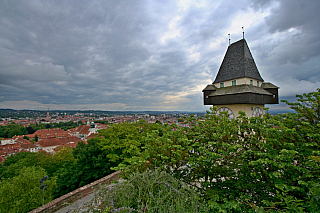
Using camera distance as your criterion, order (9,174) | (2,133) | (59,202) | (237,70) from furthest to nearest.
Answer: (2,133)
(9,174)
(237,70)
(59,202)

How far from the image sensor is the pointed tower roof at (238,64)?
10266mm

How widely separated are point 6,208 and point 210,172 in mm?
15319

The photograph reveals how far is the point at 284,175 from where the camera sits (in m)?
3.08

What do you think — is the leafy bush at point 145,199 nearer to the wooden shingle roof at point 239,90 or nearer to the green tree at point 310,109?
the green tree at point 310,109

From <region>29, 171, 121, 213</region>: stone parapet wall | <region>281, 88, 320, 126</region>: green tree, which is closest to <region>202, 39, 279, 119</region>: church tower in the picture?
<region>281, 88, 320, 126</region>: green tree

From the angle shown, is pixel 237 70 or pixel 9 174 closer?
pixel 237 70

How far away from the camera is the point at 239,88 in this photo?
9617mm

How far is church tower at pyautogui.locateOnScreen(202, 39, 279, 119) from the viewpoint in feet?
31.2

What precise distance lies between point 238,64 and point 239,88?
2.16m

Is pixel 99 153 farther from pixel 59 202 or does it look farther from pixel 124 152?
pixel 59 202

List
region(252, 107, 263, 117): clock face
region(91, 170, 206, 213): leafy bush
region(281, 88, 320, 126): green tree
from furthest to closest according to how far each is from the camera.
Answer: region(252, 107, 263, 117): clock face, region(281, 88, 320, 126): green tree, region(91, 170, 206, 213): leafy bush

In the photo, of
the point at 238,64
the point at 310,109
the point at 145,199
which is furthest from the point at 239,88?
the point at 145,199

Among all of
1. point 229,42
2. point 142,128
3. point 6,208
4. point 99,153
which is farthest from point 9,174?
point 229,42

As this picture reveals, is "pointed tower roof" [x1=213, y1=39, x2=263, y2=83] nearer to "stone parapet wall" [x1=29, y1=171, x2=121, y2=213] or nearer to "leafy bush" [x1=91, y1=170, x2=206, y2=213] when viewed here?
"leafy bush" [x1=91, y1=170, x2=206, y2=213]
